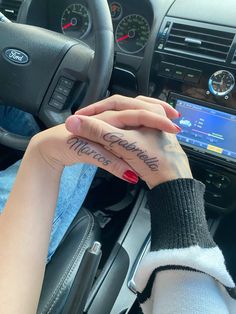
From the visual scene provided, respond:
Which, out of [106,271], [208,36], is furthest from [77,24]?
[106,271]

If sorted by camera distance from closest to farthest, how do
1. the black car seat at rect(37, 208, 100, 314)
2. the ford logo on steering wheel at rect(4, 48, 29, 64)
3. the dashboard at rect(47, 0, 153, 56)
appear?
the black car seat at rect(37, 208, 100, 314) < the ford logo on steering wheel at rect(4, 48, 29, 64) < the dashboard at rect(47, 0, 153, 56)

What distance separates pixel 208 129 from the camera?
112cm

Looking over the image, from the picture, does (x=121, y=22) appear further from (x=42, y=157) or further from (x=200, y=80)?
(x=42, y=157)

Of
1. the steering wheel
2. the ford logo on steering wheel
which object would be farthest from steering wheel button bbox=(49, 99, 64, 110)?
the ford logo on steering wheel

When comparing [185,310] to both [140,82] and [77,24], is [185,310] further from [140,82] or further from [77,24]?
[77,24]

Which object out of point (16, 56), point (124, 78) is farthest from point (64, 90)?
point (124, 78)

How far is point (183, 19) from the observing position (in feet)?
3.66

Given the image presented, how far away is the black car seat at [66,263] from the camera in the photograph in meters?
0.80

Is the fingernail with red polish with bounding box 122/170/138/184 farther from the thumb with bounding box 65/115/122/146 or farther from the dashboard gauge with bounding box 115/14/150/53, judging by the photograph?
the dashboard gauge with bounding box 115/14/150/53

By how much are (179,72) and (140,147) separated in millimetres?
559

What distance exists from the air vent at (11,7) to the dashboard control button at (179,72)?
1.75 ft

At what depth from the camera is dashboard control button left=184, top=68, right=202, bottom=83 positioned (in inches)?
43.0

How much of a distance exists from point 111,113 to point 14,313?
1.14 feet

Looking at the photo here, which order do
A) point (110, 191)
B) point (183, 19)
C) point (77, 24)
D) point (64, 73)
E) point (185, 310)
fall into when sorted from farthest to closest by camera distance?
point (110, 191) < point (77, 24) < point (183, 19) < point (64, 73) < point (185, 310)
